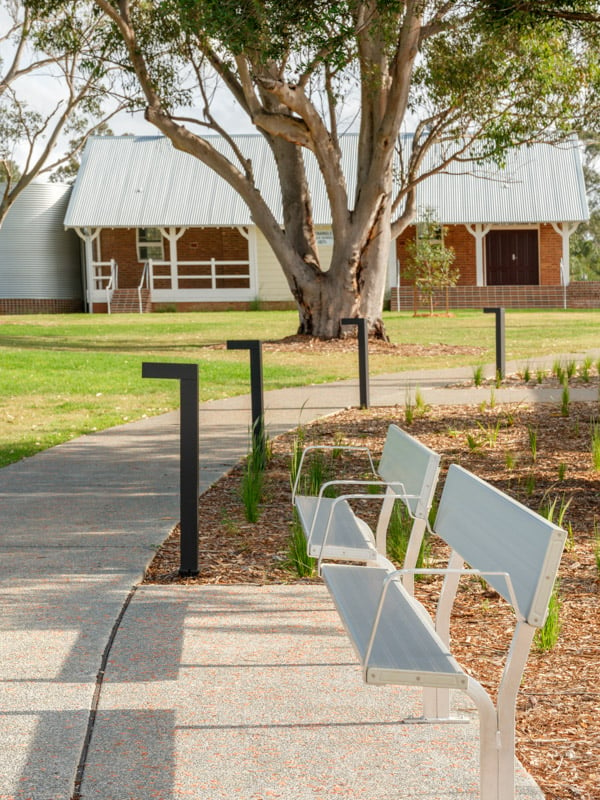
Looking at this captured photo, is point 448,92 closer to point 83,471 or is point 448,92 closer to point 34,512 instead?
point 83,471

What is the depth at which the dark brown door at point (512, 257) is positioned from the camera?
3866cm

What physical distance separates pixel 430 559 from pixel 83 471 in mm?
3508

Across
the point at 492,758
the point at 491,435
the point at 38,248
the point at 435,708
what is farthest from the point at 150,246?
the point at 492,758

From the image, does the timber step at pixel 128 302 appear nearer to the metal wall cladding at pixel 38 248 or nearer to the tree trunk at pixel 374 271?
the metal wall cladding at pixel 38 248

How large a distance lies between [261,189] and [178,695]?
3534 centimetres

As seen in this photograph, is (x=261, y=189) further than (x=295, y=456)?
Yes

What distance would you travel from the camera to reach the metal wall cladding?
129 feet

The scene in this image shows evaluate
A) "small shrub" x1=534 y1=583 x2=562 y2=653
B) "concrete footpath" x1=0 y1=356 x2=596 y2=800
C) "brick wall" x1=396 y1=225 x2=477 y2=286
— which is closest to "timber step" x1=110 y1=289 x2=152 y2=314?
"brick wall" x1=396 y1=225 x2=477 y2=286

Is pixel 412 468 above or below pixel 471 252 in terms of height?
below

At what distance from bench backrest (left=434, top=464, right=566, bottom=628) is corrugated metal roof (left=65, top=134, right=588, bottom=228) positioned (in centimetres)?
3284

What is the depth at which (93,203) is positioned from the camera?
38719 millimetres

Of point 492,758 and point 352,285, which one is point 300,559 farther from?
point 352,285

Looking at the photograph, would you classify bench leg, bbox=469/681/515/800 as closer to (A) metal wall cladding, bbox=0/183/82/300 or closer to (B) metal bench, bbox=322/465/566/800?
(B) metal bench, bbox=322/465/566/800

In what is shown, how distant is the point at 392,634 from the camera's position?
3.11 meters
